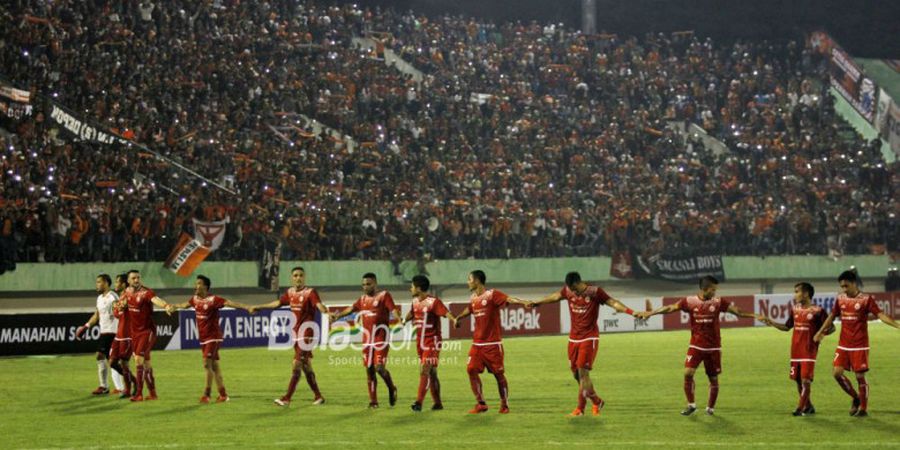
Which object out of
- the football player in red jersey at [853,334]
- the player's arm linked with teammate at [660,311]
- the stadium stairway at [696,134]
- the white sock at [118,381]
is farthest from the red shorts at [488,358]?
the stadium stairway at [696,134]

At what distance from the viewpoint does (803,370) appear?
57.6 ft

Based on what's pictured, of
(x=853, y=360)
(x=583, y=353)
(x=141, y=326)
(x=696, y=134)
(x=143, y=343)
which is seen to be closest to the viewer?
(x=583, y=353)

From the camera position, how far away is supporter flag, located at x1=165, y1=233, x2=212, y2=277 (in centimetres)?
3603

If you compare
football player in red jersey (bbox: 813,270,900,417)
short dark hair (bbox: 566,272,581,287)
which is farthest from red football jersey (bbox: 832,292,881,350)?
short dark hair (bbox: 566,272,581,287)

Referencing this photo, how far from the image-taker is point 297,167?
4128cm

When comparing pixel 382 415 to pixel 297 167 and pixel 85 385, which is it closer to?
pixel 85 385

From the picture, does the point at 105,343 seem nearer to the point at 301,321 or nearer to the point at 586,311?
the point at 301,321

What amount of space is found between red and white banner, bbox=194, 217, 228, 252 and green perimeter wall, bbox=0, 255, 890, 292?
81 cm

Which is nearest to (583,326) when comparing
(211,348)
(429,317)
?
(429,317)

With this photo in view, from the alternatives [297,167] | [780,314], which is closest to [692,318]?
[297,167]

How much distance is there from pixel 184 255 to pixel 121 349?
15634mm

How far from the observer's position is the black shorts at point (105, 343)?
2153 cm

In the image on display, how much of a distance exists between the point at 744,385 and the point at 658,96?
3524cm

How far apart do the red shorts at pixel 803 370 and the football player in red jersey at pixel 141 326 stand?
10.5 meters
